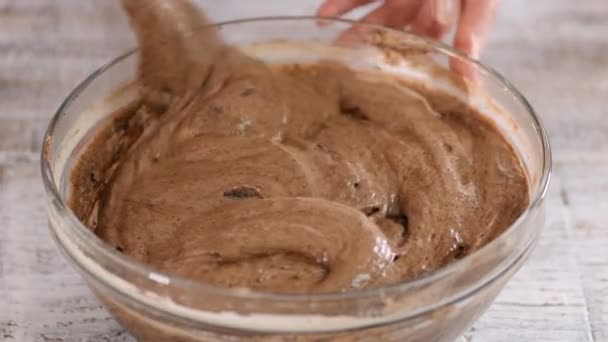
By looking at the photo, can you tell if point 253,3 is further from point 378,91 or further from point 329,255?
point 329,255

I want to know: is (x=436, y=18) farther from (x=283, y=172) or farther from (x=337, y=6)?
(x=283, y=172)

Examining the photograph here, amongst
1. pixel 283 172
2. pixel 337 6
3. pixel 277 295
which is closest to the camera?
pixel 277 295

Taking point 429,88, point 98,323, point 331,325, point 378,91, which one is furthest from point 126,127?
point 331,325

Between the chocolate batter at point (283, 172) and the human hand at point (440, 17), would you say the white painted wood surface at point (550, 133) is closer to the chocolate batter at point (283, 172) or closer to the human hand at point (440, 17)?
the chocolate batter at point (283, 172)

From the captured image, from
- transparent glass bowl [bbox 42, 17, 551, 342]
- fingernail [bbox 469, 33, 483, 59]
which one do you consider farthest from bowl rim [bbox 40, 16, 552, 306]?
fingernail [bbox 469, 33, 483, 59]

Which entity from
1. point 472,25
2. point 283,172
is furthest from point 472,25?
point 283,172

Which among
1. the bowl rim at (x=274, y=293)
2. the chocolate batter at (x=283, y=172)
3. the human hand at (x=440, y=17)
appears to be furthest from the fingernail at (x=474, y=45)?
the bowl rim at (x=274, y=293)
